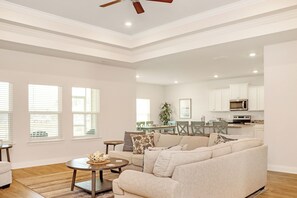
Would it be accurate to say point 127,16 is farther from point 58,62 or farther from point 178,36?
point 58,62

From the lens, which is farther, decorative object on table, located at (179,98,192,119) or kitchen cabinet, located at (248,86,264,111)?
decorative object on table, located at (179,98,192,119)

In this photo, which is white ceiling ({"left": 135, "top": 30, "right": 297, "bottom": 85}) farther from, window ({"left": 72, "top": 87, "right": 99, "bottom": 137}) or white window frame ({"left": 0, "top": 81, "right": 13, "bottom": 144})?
white window frame ({"left": 0, "top": 81, "right": 13, "bottom": 144})

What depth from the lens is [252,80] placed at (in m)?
10.3

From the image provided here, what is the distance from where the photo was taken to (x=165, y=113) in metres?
12.8

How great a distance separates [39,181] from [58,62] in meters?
3.03

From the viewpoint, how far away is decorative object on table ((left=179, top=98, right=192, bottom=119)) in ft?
40.1

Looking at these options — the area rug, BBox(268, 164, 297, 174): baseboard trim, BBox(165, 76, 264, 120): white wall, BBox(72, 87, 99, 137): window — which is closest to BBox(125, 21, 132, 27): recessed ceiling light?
BBox(72, 87, 99, 137): window

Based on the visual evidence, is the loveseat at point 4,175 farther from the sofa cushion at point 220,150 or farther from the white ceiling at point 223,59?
the white ceiling at point 223,59

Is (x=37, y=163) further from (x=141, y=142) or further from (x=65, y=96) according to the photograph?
(x=141, y=142)

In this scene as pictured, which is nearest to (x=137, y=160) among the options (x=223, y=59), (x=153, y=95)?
(x=223, y=59)

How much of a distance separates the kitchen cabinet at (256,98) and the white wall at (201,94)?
438mm

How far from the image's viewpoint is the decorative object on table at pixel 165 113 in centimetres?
1275

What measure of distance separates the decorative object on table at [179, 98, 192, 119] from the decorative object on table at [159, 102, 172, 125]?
61cm

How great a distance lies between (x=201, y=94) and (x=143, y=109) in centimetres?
290
